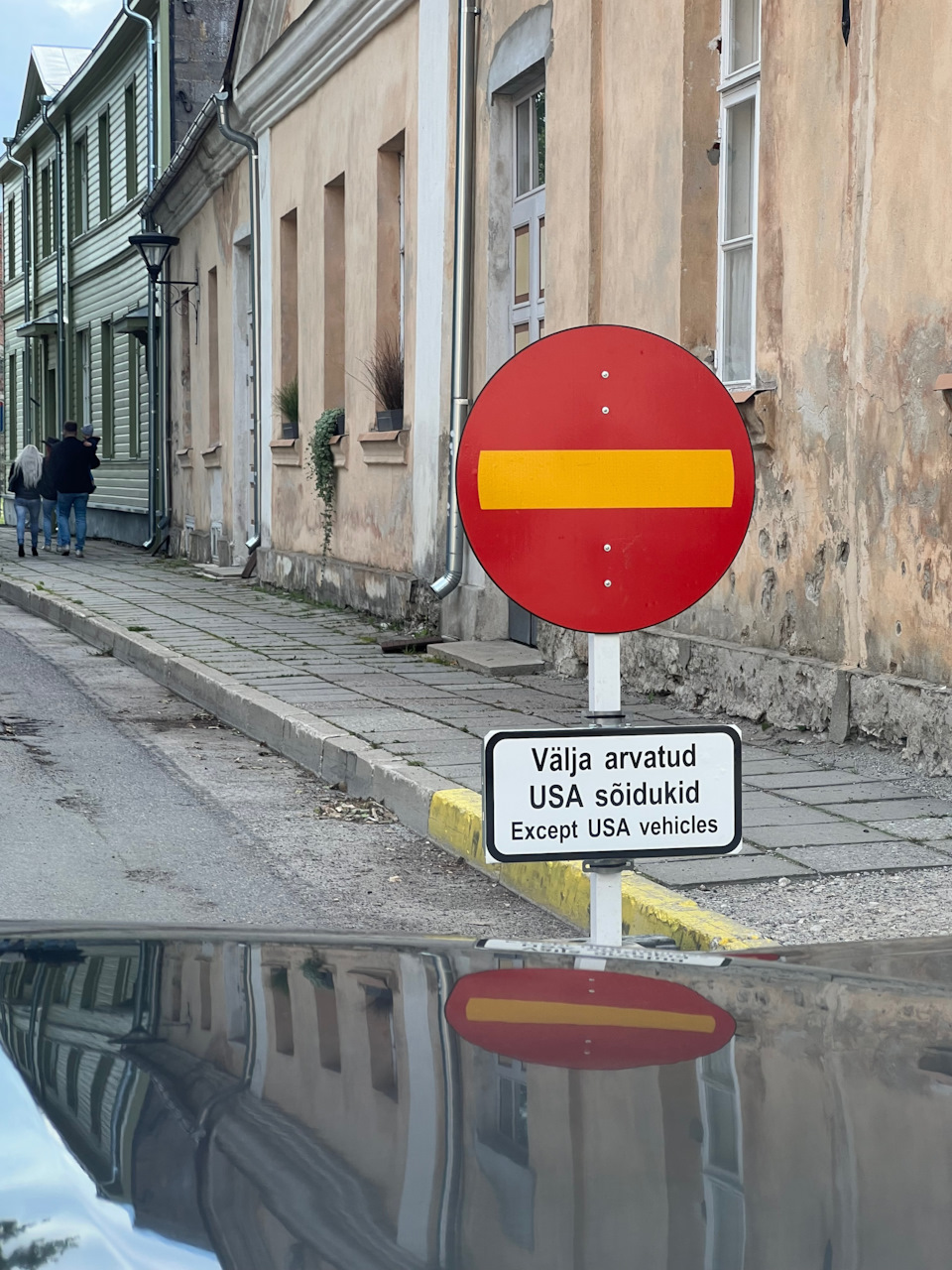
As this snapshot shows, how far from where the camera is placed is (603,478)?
318cm

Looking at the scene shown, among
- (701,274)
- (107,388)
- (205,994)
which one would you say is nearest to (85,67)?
(107,388)

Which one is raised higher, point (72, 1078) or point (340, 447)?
point (340, 447)

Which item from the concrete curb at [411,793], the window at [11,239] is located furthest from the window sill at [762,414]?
the window at [11,239]

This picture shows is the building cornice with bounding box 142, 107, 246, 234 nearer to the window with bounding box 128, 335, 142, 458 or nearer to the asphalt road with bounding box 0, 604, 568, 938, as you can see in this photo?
the window with bounding box 128, 335, 142, 458

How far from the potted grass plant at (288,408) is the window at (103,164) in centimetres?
1275

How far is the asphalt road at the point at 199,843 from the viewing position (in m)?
4.92

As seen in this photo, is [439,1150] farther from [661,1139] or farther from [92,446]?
[92,446]

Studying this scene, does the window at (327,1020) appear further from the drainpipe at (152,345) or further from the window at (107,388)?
the window at (107,388)

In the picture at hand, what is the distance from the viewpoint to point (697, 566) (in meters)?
3.24

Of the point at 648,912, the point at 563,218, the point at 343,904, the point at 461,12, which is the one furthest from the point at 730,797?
the point at 461,12

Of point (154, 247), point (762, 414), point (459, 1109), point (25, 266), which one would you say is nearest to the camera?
point (459, 1109)

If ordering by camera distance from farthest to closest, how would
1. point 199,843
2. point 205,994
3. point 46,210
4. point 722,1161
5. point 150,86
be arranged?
point 46,210 → point 150,86 → point 199,843 → point 205,994 → point 722,1161

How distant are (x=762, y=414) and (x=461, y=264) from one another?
4.17 metres

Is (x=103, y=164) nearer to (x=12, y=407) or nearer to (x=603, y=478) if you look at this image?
(x=12, y=407)
